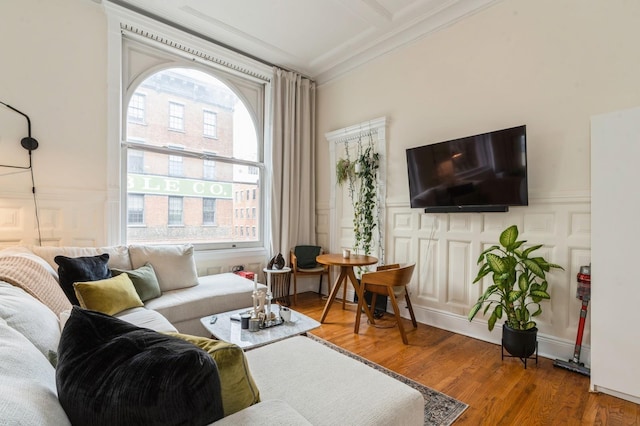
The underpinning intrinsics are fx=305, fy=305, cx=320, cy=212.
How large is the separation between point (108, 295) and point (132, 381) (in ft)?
6.12

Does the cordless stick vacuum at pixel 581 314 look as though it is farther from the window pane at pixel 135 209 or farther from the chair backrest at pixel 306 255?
the window pane at pixel 135 209

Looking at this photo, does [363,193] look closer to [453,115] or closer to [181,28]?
[453,115]

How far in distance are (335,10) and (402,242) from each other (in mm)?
2637

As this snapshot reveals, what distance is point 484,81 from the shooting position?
2957 millimetres

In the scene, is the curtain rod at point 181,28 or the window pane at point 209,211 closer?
the curtain rod at point 181,28

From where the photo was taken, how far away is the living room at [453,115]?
2410mm

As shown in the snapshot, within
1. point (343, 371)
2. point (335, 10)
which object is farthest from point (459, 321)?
point (335, 10)

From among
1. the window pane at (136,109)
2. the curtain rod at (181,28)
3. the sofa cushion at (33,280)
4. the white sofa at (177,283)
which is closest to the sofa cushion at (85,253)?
the white sofa at (177,283)

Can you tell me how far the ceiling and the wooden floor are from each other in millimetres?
3220

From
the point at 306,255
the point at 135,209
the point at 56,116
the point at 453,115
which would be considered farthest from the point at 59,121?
the point at 453,115

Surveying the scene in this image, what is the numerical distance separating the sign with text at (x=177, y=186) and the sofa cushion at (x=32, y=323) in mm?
2281

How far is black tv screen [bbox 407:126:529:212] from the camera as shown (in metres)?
2.56

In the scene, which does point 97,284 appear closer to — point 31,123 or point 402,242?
point 31,123

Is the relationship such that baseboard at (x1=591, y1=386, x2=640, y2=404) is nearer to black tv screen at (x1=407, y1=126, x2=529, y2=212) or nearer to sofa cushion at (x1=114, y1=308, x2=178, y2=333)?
black tv screen at (x1=407, y1=126, x2=529, y2=212)
